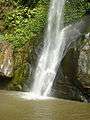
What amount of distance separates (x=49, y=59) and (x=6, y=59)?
1863 millimetres

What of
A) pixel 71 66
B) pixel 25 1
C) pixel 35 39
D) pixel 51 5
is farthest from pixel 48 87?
pixel 25 1

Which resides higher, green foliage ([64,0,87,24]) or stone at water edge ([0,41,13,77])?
green foliage ([64,0,87,24])

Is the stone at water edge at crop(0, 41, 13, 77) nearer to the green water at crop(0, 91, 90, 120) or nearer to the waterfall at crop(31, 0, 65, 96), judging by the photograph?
the waterfall at crop(31, 0, 65, 96)

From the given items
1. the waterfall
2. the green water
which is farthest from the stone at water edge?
the green water

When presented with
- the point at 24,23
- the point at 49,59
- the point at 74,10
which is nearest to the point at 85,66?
the point at 49,59

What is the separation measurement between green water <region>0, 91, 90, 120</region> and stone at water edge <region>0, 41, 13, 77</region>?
268 centimetres

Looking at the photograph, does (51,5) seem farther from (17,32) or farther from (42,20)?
(17,32)

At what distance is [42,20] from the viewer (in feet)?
51.8

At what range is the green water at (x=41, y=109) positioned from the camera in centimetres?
834

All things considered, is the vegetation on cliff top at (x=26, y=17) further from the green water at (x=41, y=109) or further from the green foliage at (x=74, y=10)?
the green water at (x=41, y=109)

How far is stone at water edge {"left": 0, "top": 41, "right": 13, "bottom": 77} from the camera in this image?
1390 cm

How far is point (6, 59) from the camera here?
14242mm

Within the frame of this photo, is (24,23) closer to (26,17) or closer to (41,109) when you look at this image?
(26,17)

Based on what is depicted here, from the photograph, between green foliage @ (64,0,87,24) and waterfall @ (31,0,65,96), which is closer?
waterfall @ (31,0,65,96)
